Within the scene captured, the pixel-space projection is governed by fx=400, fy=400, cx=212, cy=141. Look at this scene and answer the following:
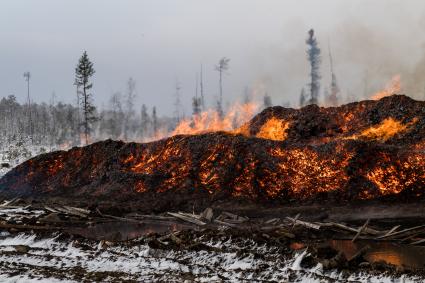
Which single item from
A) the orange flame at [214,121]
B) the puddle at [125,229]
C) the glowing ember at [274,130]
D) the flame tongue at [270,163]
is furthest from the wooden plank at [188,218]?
the orange flame at [214,121]

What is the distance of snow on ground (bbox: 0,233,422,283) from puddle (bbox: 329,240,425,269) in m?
2.03

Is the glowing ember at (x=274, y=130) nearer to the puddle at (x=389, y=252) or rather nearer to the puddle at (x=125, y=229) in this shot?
the puddle at (x=125, y=229)

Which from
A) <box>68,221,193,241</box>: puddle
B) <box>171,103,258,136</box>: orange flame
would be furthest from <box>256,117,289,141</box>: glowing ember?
<box>68,221,193,241</box>: puddle

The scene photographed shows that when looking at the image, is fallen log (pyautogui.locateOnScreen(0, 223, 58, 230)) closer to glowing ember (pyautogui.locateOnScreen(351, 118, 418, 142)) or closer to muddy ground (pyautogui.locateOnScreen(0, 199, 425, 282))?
muddy ground (pyautogui.locateOnScreen(0, 199, 425, 282))

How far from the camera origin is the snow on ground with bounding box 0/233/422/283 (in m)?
8.33

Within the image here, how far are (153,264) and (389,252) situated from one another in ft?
21.3

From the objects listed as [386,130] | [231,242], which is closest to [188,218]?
[231,242]

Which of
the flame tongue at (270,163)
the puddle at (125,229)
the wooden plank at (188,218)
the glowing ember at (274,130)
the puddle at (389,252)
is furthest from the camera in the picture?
the glowing ember at (274,130)

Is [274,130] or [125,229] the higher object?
[274,130]

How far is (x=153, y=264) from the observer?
959 cm

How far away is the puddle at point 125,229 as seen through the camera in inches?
561

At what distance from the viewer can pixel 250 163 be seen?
19.9 metres

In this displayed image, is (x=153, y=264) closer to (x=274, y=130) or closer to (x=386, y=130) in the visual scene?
(x=386, y=130)

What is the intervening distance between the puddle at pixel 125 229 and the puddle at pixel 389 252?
584 centimetres
